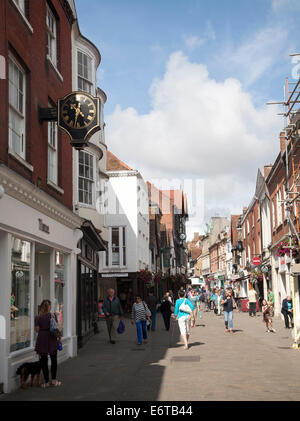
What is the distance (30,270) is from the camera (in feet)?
35.1

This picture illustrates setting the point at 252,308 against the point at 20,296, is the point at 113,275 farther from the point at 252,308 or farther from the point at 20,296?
the point at 20,296

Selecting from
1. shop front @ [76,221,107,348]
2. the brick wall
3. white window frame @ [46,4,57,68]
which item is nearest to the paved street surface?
shop front @ [76,221,107,348]

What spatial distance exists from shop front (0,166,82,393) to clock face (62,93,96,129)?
5.57 feet

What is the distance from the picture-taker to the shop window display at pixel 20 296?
959 centimetres

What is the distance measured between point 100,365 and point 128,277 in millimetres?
21590

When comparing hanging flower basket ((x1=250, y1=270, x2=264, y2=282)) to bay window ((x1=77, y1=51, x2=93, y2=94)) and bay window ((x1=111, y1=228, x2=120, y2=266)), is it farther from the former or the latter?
bay window ((x1=77, y1=51, x2=93, y2=94))

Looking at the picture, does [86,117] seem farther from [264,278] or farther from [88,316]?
[264,278]

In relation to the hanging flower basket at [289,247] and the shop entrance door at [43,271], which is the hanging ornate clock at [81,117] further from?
the hanging flower basket at [289,247]

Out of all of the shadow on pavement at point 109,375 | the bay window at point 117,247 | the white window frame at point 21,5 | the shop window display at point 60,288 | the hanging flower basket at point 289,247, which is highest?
the white window frame at point 21,5

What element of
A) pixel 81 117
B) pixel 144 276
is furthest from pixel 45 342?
pixel 144 276

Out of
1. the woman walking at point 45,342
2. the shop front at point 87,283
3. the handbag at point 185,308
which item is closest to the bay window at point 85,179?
the shop front at point 87,283

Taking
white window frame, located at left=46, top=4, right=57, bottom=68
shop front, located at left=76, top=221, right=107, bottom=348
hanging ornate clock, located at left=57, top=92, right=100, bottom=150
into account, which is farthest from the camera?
shop front, located at left=76, top=221, right=107, bottom=348

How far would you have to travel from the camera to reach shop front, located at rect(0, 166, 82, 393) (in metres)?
9.02

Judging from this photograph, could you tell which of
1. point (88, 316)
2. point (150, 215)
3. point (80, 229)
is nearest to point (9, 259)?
point (80, 229)
